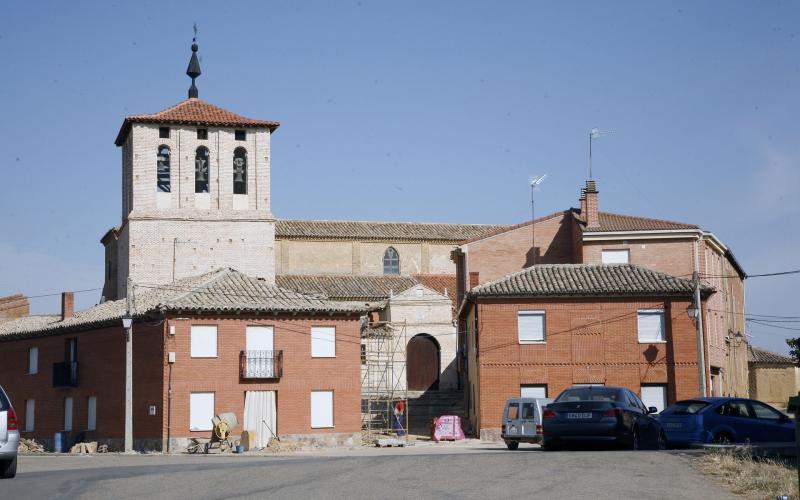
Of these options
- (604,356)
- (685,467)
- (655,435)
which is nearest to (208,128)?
(604,356)

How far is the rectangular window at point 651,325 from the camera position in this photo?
4416 cm

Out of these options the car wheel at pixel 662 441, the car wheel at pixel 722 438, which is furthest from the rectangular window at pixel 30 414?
the car wheel at pixel 722 438

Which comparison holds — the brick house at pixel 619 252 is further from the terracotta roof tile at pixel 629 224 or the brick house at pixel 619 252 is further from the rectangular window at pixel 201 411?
the rectangular window at pixel 201 411

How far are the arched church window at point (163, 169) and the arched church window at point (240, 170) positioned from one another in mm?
3594

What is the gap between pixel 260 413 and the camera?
43344 millimetres

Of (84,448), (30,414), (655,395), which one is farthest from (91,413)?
(655,395)

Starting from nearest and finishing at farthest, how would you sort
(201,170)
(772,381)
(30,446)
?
1. (30,446)
2. (201,170)
3. (772,381)

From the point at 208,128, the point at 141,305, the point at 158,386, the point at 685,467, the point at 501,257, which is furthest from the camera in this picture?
the point at 208,128

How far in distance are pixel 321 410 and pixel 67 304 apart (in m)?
16.4

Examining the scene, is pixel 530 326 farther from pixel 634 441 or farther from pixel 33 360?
pixel 33 360

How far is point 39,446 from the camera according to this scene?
157 ft

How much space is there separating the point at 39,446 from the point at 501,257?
77.3 feet

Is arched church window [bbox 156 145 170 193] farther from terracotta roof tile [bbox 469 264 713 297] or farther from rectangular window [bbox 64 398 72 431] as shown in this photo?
terracotta roof tile [bbox 469 264 713 297]

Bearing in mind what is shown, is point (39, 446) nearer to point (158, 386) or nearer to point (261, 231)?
point (158, 386)
